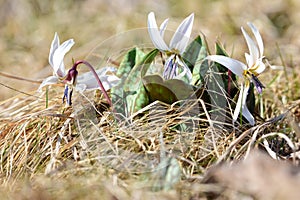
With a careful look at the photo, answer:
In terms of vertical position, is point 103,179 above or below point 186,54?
below

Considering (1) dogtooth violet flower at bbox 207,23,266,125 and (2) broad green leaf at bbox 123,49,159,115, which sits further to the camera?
(2) broad green leaf at bbox 123,49,159,115

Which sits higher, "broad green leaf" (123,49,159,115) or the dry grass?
"broad green leaf" (123,49,159,115)

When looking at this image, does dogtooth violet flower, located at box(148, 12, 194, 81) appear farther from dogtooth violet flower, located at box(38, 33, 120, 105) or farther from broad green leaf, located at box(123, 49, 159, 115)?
dogtooth violet flower, located at box(38, 33, 120, 105)

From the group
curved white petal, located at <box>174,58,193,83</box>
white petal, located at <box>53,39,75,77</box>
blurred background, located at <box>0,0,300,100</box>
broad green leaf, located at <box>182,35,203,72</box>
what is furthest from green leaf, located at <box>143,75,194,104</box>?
blurred background, located at <box>0,0,300,100</box>

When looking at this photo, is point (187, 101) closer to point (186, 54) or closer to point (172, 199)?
point (186, 54)

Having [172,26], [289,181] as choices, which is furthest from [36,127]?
[172,26]

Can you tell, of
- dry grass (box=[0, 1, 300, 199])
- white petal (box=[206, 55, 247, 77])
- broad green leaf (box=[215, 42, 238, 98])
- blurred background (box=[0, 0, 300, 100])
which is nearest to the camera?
→ dry grass (box=[0, 1, 300, 199])

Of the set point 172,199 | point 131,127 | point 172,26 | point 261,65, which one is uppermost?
point 172,26

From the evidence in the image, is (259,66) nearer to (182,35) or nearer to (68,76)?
(182,35)
